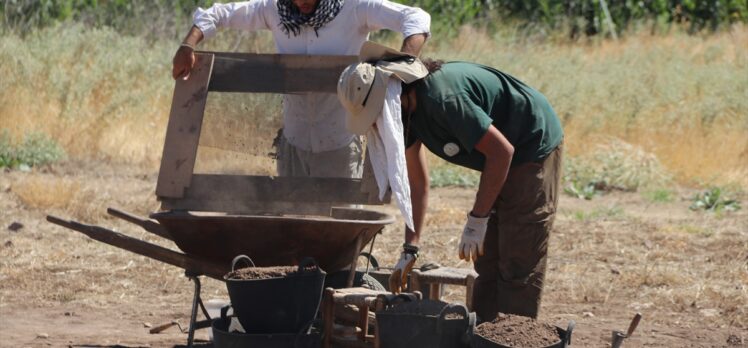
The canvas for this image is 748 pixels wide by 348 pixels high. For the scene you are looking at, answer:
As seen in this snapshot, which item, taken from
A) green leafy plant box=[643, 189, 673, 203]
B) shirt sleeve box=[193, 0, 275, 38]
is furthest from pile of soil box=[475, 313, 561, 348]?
green leafy plant box=[643, 189, 673, 203]

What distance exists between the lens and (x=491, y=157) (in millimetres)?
4293

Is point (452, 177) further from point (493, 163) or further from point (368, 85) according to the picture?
point (368, 85)

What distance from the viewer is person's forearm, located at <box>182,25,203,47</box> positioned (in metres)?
5.52

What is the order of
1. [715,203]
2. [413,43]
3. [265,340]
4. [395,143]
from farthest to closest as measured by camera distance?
1. [715,203]
2. [413,43]
3. [265,340]
4. [395,143]

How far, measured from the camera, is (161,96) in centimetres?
1230

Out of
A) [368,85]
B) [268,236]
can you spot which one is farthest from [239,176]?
[368,85]

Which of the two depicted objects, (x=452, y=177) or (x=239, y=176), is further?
(x=452, y=177)

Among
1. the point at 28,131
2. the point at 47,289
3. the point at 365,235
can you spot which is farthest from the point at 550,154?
the point at 28,131

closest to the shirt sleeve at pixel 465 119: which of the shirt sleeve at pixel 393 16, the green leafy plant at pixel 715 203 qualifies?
the shirt sleeve at pixel 393 16

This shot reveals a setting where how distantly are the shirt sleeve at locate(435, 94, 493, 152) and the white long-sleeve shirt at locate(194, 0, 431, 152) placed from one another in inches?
53.5

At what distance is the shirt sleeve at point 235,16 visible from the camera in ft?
18.8

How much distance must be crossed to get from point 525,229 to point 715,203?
5.50 m

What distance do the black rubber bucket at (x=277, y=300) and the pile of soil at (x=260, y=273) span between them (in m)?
0.04

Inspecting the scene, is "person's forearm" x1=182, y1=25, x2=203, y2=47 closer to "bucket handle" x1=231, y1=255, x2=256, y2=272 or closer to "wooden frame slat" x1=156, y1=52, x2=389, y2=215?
"wooden frame slat" x1=156, y1=52, x2=389, y2=215
